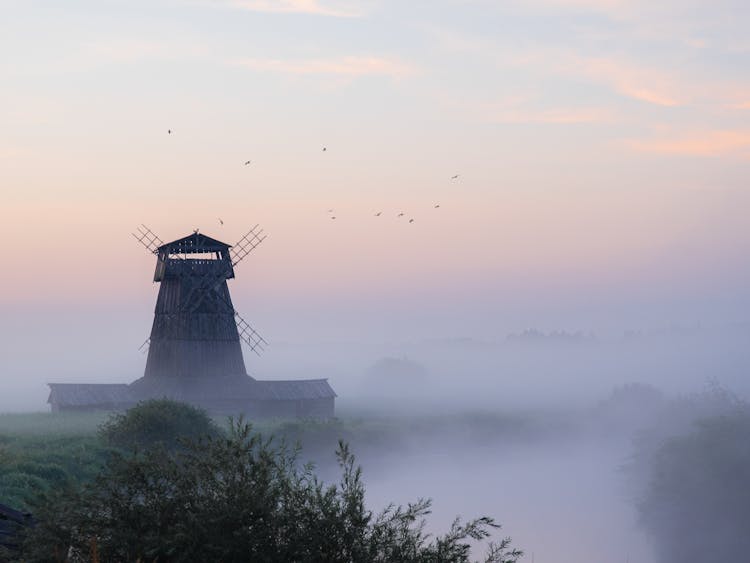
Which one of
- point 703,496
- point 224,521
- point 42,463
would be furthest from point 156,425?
point 224,521

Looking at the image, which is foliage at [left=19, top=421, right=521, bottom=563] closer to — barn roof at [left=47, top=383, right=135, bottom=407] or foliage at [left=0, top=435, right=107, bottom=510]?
foliage at [left=0, top=435, right=107, bottom=510]

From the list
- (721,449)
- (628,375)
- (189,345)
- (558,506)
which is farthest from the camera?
(628,375)

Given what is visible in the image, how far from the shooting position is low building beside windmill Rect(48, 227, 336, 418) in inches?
3191

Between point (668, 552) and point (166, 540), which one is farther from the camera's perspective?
point (668, 552)

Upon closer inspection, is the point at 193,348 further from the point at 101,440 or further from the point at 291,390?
the point at 101,440

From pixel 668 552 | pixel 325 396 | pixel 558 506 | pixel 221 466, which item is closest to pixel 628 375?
pixel 325 396

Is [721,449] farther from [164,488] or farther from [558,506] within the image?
[164,488]

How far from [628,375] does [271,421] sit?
98194 mm

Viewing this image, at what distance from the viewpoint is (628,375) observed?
539ft

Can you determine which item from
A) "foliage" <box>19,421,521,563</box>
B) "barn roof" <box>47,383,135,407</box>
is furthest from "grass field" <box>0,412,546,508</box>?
"barn roof" <box>47,383,135,407</box>

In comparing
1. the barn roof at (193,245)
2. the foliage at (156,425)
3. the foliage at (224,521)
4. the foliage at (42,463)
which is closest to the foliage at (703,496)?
the foliage at (156,425)

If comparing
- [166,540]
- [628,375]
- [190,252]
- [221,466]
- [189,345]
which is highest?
[628,375]

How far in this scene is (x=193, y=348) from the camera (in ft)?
268

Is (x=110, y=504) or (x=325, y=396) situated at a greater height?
(x=325, y=396)
